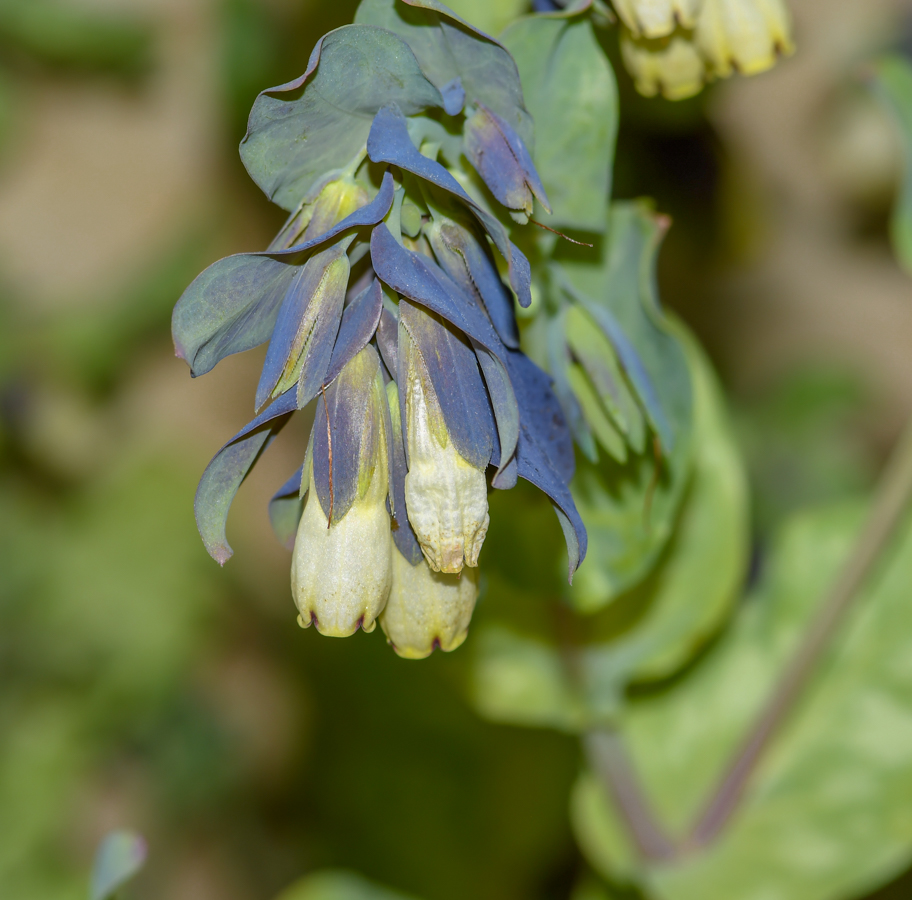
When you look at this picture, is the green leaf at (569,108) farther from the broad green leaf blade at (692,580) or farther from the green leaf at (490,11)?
the broad green leaf blade at (692,580)

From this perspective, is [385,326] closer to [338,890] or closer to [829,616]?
[829,616]

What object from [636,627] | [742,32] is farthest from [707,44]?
[636,627]

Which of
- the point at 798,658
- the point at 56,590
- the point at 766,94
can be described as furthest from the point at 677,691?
the point at 766,94

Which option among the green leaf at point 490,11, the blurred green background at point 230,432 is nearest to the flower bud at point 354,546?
the green leaf at point 490,11

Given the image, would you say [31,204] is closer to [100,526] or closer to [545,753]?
[100,526]

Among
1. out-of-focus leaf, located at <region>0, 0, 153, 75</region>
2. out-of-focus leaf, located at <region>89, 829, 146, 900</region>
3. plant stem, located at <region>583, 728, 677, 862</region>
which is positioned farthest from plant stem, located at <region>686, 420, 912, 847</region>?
out-of-focus leaf, located at <region>0, 0, 153, 75</region>

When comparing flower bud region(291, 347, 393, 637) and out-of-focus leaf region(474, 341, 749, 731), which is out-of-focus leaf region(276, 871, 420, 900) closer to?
out-of-focus leaf region(474, 341, 749, 731)

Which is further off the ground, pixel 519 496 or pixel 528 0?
pixel 528 0
